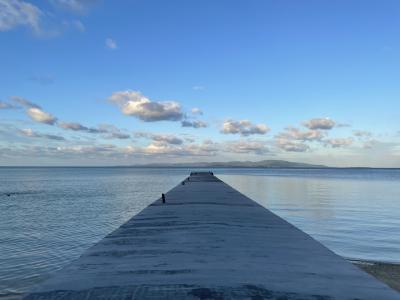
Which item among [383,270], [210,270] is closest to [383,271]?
Result: [383,270]

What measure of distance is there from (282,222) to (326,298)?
8279mm

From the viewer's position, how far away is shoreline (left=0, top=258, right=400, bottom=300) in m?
11.0

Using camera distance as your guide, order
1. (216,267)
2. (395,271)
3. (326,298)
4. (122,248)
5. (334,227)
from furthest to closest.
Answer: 1. (334,227)
2. (395,271)
3. (122,248)
4. (216,267)
5. (326,298)

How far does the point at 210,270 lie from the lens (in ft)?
20.1

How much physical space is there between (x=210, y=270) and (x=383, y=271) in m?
8.67

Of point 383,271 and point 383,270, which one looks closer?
point 383,271

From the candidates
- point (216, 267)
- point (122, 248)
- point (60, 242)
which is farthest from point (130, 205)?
point (216, 267)

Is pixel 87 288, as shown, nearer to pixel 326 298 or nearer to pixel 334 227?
pixel 326 298

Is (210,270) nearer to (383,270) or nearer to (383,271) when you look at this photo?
(383,271)

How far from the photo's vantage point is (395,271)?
494 inches

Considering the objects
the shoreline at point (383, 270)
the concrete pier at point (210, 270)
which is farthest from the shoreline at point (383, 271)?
the concrete pier at point (210, 270)

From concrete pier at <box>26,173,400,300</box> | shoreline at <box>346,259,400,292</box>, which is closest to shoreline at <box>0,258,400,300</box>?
shoreline at <box>346,259,400,292</box>

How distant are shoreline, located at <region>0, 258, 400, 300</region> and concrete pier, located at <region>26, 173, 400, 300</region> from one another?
126 inches

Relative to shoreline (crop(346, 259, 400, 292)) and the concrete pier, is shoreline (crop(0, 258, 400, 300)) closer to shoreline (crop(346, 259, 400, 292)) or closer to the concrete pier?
shoreline (crop(346, 259, 400, 292))
